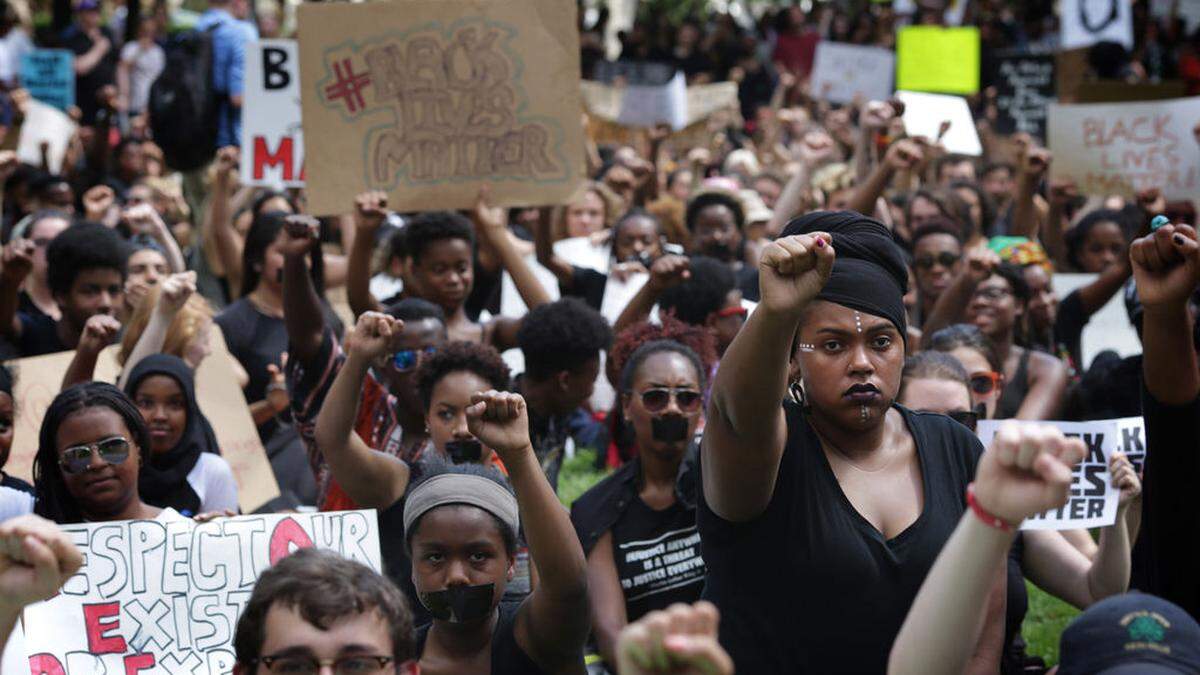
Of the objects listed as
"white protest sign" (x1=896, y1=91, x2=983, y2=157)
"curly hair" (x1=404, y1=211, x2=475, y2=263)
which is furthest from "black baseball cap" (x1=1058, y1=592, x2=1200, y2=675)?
"white protest sign" (x1=896, y1=91, x2=983, y2=157)

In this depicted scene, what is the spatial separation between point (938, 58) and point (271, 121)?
5.88 meters

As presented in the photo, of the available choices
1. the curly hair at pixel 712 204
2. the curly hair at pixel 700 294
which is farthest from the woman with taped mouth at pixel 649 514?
the curly hair at pixel 712 204

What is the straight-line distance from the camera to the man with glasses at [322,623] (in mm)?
3104

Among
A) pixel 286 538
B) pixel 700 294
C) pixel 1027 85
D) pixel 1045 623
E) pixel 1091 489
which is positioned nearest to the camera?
pixel 286 538

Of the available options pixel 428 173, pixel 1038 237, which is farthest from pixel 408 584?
pixel 1038 237

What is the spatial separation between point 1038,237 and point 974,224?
149 cm

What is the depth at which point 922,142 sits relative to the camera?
777cm

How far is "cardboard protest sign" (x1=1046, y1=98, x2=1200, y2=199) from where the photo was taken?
9.51 metres

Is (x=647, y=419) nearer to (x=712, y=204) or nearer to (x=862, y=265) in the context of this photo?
(x=862, y=265)

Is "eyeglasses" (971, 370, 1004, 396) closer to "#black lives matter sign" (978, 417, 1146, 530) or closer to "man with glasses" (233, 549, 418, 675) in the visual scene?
"#black lives matter sign" (978, 417, 1146, 530)

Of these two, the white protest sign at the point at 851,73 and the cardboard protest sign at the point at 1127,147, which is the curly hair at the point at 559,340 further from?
the white protest sign at the point at 851,73

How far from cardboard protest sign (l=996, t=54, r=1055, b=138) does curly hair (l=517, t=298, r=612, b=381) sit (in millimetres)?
9393

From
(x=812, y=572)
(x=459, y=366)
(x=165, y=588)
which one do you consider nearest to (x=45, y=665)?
(x=165, y=588)

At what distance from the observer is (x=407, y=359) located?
20.2 feet
